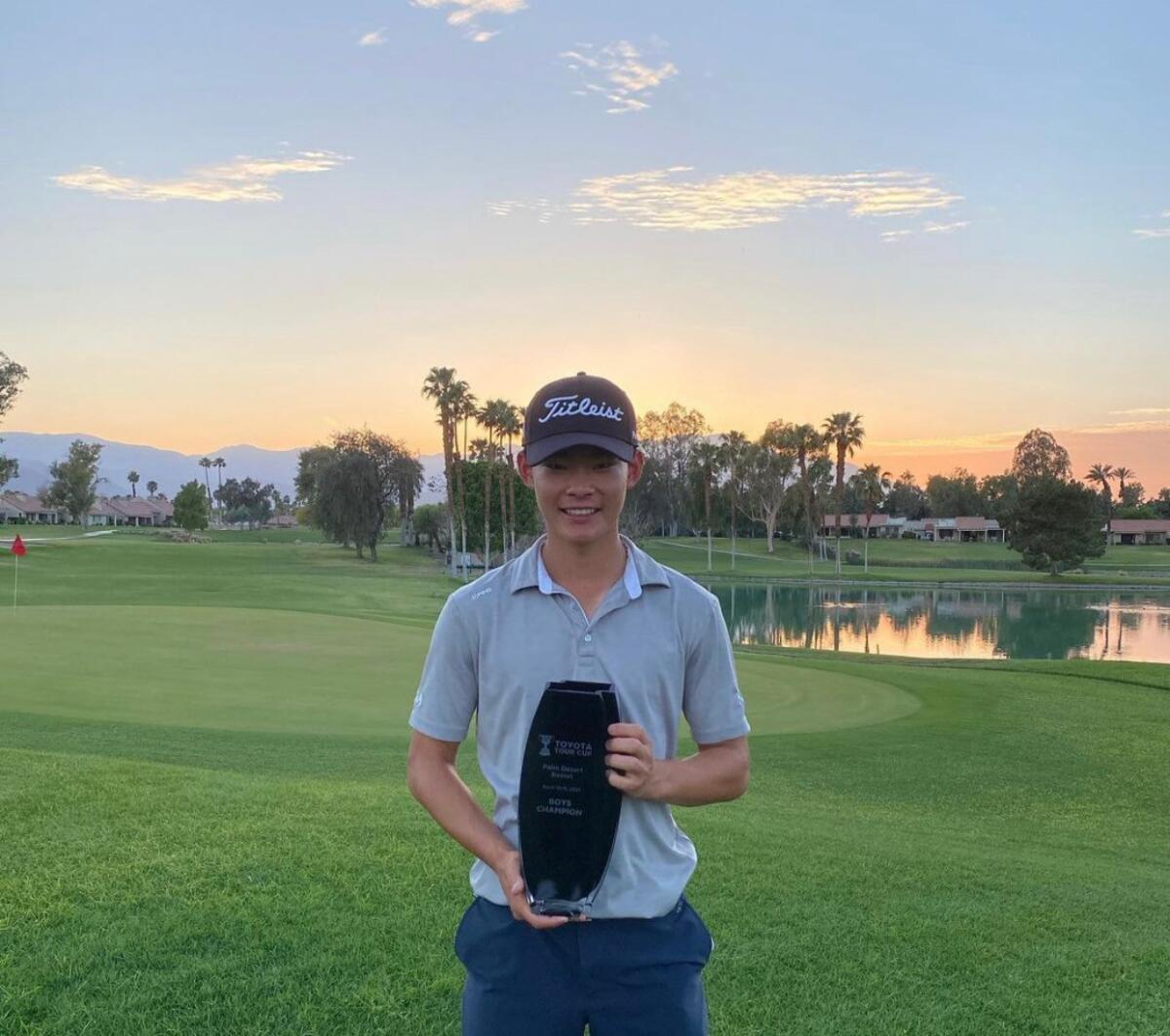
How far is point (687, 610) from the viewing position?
2.40 metres

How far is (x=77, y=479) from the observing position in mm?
106812

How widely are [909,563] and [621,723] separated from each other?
275 feet

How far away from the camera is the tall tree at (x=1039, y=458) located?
117 metres

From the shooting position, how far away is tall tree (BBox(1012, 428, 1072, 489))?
11744 cm

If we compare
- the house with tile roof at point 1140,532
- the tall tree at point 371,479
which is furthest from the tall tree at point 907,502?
the tall tree at point 371,479

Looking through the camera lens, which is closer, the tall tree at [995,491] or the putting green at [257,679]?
the putting green at [257,679]

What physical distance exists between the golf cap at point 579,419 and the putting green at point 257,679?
33.1 feet

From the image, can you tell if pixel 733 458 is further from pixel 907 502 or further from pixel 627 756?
pixel 627 756

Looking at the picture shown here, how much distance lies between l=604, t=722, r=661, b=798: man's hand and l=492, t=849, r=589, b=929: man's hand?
0.30 m

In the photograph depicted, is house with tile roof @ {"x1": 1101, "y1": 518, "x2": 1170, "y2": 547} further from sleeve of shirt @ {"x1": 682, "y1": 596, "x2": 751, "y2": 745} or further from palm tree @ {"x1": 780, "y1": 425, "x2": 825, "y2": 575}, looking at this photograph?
sleeve of shirt @ {"x1": 682, "y1": 596, "x2": 751, "y2": 745}

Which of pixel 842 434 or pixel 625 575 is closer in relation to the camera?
pixel 625 575

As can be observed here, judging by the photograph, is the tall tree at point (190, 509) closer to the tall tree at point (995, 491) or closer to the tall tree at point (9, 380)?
the tall tree at point (9, 380)

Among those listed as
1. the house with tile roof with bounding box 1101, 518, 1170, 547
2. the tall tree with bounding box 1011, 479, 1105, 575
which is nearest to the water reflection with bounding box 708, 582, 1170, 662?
the tall tree with bounding box 1011, 479, 1105, 575

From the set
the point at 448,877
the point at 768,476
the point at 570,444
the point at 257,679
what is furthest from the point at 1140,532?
the point at 570,444
